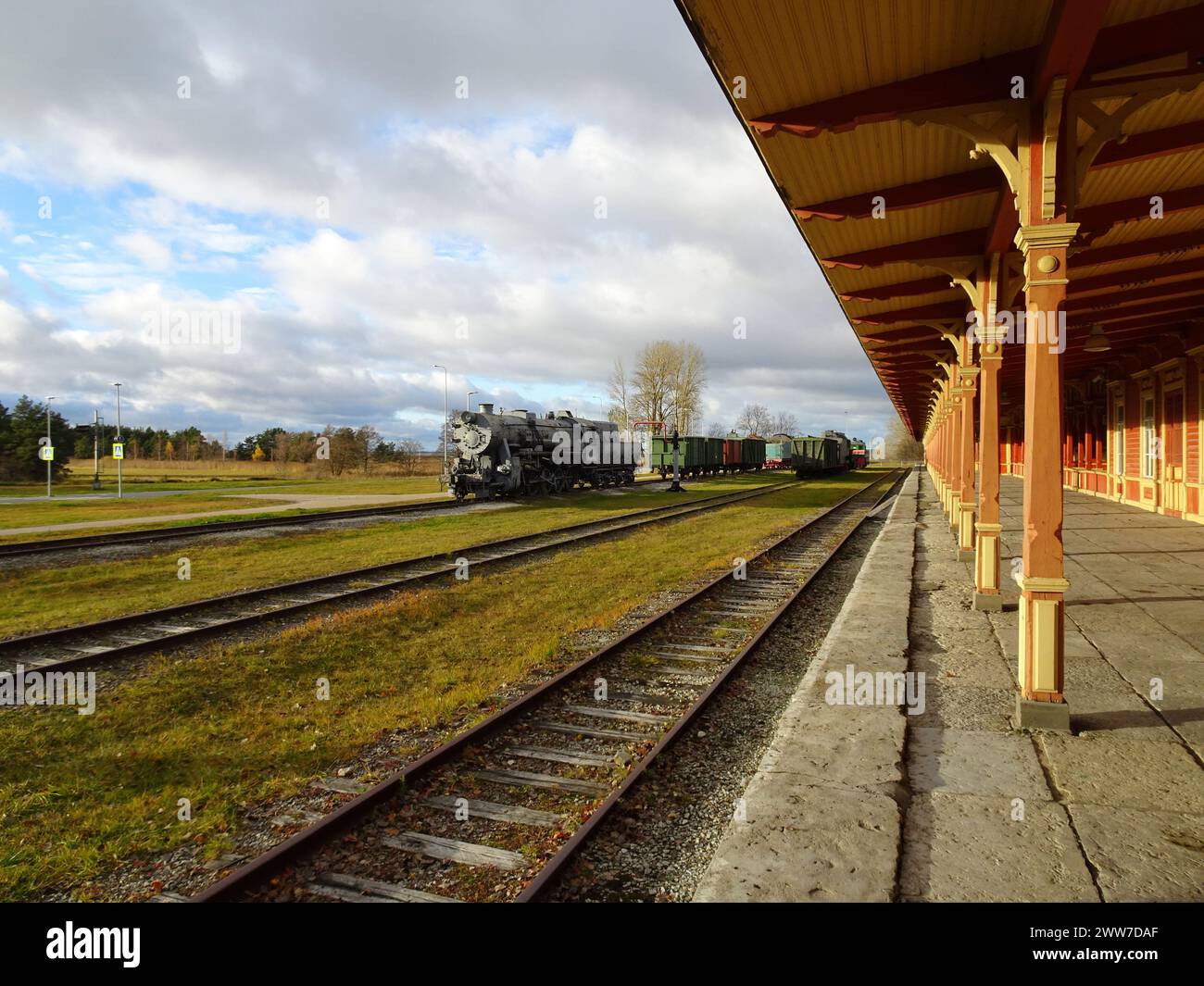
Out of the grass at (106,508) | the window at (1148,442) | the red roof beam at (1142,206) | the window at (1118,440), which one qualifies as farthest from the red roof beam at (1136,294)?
the grass at (106,508)

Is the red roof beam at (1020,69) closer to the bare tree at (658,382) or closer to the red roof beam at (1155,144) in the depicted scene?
the red roof beam at (1155,144)

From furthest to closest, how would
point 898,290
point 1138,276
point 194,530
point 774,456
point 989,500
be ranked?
point 774,456, point 194,530, point 898,290, point 1138,276, point 989,500

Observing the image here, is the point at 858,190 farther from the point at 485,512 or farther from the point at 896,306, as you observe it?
the point at 485,512

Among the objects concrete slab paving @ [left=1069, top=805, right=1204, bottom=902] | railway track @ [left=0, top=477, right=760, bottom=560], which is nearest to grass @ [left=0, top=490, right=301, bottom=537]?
railway track @ [left=0, top=477, right=760, bottom=560]

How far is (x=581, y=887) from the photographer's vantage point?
3309 mm

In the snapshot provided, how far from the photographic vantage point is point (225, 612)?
28.9ft

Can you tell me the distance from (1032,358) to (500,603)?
6.70 m

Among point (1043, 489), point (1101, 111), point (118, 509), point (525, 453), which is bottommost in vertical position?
point (118, 509)

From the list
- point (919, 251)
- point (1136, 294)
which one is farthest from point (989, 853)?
point (1136, 294)

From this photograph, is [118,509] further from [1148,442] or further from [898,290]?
[1148,442]

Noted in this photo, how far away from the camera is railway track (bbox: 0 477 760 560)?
14.0 meters

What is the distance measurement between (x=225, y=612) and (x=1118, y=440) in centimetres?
2278

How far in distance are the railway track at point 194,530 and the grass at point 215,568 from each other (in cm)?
168
